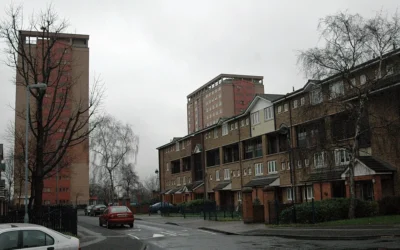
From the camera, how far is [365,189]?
33.7 metres

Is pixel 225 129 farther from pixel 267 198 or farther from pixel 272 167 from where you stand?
pixel 267 198

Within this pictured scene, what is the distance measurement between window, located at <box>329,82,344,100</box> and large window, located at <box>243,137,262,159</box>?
939 inches

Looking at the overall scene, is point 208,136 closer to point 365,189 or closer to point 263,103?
point 263,103

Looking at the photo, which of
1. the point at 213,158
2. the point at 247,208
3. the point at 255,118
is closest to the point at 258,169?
the point at 255,118

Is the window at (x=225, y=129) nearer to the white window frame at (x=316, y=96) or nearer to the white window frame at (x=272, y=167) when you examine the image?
the white window frame at (x=272, y=167)

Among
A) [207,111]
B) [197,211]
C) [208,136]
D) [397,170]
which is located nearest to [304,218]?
[397,170]

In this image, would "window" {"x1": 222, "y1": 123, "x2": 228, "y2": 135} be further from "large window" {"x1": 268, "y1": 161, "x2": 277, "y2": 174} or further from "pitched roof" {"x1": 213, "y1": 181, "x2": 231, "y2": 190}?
"large window" {"x1": 268, "y1": 161, "x2": 277, "y2": 174}

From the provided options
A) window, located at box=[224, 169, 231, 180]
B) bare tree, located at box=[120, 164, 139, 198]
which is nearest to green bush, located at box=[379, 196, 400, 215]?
window, located at box=[224, 169, 231, 180]

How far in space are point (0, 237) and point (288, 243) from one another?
11.2 metres

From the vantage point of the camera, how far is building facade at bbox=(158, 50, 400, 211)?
23.9 meters

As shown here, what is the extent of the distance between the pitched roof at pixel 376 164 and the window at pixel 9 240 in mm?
26454

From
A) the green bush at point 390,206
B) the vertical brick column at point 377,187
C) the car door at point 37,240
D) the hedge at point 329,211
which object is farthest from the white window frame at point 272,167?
the car door at point 37,240

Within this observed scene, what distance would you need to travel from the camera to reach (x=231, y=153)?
56.4m

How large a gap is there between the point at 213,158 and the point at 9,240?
173 feet
